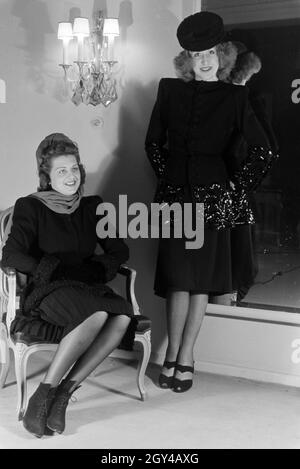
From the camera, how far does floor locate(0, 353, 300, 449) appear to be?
3326 millimetres

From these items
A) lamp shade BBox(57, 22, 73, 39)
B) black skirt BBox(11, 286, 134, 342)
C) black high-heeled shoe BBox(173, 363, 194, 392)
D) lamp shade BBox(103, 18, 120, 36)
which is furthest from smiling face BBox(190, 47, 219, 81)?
black high-heeled shoe BBox(173, 363, 194, 392)

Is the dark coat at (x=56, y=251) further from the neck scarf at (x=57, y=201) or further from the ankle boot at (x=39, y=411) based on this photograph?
the ankle boot at (x=39, y=411)

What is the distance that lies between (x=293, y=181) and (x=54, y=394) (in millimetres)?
1681

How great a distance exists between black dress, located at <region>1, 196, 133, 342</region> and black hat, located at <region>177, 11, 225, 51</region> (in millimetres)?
923

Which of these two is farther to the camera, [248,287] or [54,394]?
[248,287]

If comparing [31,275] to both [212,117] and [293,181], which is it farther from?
[293,181]

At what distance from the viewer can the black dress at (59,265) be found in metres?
3.60

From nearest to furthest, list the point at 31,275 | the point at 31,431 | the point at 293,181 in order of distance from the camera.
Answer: the point at 31,431
the point at 31,275
the point at 293,181

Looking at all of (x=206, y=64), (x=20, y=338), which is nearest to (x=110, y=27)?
(x=206, y=64)

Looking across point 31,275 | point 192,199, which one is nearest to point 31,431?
point 31,275

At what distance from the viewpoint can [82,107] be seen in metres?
4.67

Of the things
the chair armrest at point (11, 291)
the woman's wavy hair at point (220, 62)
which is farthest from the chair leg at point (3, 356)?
the woman's wavy hair at point (220, 62)

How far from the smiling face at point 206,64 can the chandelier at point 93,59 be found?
547mm

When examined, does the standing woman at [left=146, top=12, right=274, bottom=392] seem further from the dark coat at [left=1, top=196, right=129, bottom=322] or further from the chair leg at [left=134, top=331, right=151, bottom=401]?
the dark coat at [left=1, top=196, right=129, bottom=322]
